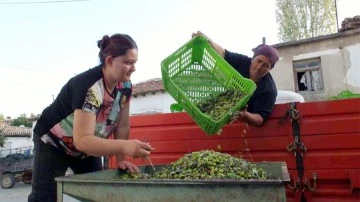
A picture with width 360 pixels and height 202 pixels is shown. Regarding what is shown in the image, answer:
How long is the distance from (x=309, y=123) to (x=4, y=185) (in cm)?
1362

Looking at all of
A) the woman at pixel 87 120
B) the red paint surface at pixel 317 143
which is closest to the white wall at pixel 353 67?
the red paint surface at pixel 317 143

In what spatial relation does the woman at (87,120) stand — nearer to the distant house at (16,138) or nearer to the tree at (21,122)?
the distant house at (16,138)

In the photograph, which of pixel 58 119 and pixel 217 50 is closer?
pixel 58 119

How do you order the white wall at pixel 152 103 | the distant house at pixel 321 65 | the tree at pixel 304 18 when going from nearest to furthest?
the distant house at pixel 321 65 < the white wall at pixel 152 103 < the tree at pixel 304 18

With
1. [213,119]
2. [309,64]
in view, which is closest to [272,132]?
[213,119]

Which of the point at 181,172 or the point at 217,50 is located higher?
the point at 217,50

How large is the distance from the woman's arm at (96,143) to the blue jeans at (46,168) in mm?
579

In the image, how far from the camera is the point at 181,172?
206 centimetres

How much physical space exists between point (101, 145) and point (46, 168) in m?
0.74

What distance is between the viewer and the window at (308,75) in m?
→ 13.7

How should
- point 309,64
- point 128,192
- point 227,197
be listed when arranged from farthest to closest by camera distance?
point 309,64, point 128,192, point 227,197

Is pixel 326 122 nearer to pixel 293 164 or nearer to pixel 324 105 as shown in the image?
pixel 324 105

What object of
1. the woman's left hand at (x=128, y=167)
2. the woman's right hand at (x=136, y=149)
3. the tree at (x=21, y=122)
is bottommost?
the woman's left hand at (x=128, y=167)

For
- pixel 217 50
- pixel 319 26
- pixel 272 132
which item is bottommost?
pixel 272 132
